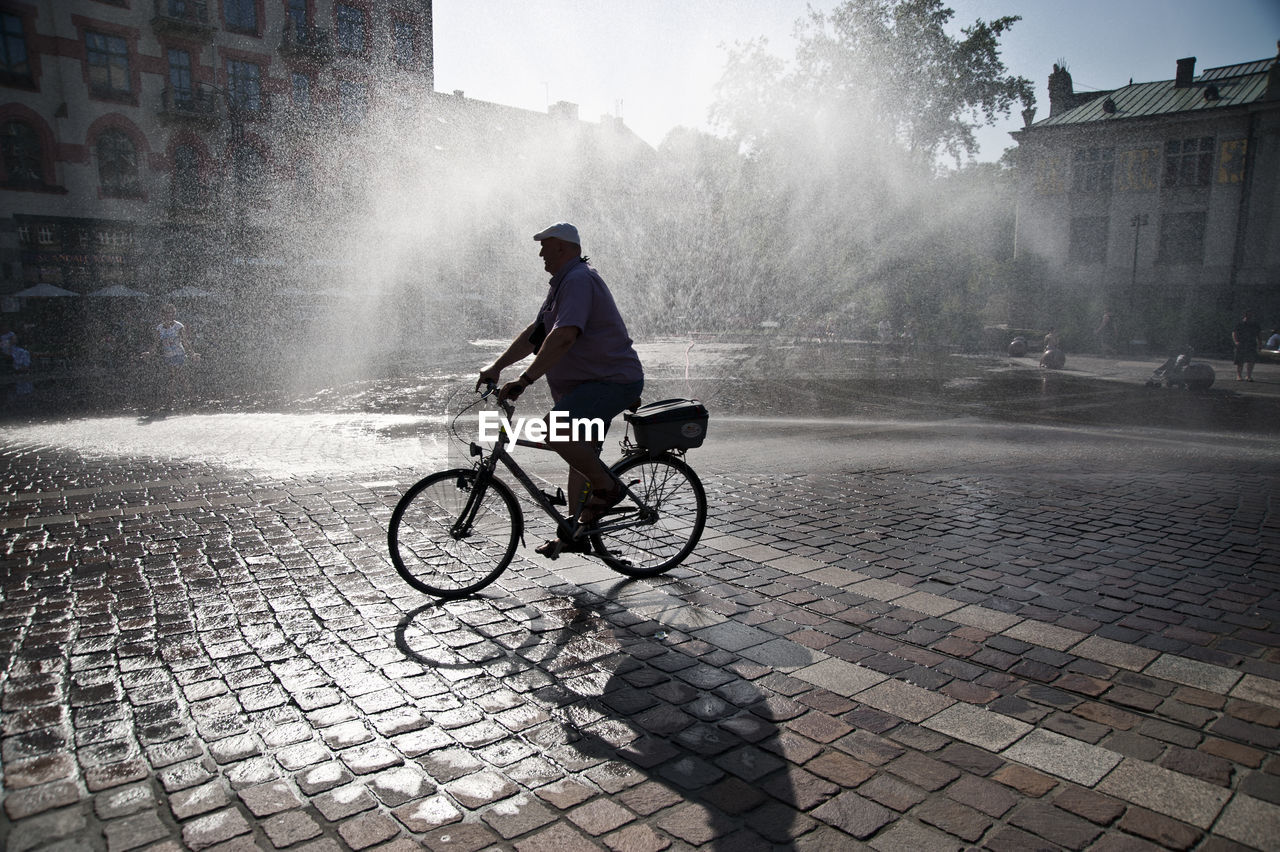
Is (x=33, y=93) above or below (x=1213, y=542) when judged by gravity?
above

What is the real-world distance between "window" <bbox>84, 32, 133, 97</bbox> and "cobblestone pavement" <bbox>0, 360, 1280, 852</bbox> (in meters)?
27.5

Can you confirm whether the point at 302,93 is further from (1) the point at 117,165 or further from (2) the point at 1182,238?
(2) the point at 1182,238

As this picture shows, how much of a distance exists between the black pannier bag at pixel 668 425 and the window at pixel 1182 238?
36902mm

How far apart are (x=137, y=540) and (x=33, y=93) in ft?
90.4

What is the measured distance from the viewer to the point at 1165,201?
34.0 m

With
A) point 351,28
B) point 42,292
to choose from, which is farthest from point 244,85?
point 42,292

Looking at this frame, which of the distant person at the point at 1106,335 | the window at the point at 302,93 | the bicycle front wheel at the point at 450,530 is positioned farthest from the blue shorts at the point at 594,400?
the window at the point at 302,93

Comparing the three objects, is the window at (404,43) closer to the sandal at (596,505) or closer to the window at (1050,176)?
the window at (1050,176)

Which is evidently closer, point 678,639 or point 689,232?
point 678,639

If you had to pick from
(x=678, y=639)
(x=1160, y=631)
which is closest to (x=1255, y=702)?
(x=1160, y=631)

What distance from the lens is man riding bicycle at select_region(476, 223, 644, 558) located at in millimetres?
4172

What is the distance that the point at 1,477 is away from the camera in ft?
24.2

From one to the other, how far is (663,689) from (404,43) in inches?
1543

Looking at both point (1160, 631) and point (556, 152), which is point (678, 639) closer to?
point (1160, 631)
